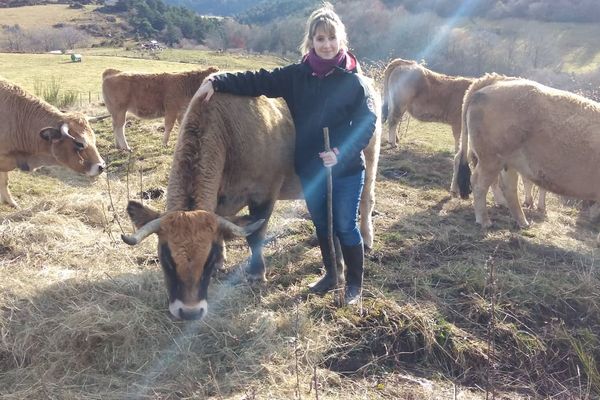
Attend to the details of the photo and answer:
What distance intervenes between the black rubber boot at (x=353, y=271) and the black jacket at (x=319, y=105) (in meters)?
0.74

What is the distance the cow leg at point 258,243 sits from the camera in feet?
16.1

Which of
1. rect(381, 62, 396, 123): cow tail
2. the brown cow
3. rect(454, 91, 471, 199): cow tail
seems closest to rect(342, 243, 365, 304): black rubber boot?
rect(454, 91, 471, 199): cow tail

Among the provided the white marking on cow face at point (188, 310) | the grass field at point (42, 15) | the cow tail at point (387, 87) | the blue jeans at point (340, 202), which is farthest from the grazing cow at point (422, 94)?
the grass field at point (42, 15)

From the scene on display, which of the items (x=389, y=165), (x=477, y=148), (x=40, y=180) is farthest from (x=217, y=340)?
(x=389, y=165)

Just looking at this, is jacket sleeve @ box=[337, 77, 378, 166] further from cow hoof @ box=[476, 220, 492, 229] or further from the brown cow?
the brown cow

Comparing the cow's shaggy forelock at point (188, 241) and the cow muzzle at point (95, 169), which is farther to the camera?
the cow muzzle at point (95, 169)

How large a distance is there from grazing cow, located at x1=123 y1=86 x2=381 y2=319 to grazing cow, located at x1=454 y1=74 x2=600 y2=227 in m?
1.98

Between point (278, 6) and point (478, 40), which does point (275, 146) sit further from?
point (278, 6)

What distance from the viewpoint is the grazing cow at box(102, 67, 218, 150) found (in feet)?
38.6

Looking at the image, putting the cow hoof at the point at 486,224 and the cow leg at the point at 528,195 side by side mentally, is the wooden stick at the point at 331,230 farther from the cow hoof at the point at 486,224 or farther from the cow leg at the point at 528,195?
the cow leg at the point at 528,195

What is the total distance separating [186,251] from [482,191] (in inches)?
198

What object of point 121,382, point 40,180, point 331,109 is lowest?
point 40,180

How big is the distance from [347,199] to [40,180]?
20.4 ft

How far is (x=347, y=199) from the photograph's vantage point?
4434 millimetres
